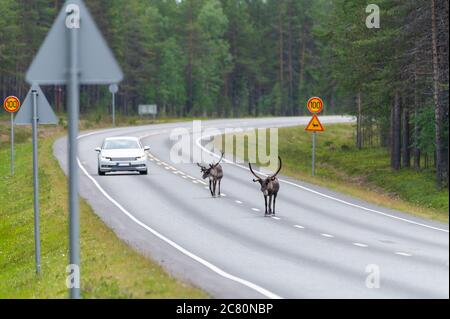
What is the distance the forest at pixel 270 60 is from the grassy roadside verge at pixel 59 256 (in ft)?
54.0

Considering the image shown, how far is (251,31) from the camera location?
12656 centimetres

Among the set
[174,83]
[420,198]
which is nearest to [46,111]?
[420,198]

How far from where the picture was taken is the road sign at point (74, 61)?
915 cm

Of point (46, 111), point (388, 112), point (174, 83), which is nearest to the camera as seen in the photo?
point (46, 111)

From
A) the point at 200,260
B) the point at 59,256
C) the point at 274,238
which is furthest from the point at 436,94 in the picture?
the point at 200,260

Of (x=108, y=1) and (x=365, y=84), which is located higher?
(x=108, y=1)

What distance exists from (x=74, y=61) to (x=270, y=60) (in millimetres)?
121488

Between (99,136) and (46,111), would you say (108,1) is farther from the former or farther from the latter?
(46,111)

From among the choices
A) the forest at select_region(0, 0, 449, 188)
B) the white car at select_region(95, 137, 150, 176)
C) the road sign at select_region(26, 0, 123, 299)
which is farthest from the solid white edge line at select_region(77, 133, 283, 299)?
the forest at select_region(0, 0, 449, 188)

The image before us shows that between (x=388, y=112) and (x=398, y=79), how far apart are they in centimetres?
777

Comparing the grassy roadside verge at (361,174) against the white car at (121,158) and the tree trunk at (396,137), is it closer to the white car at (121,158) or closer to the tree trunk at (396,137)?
the tree trunk at (396,137)

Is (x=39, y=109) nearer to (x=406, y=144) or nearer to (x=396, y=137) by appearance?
(x=396, y=137)

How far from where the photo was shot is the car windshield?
37.0 metres

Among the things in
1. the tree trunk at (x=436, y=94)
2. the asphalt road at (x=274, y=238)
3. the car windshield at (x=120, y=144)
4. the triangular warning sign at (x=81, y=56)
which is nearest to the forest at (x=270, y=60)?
the tree trunk at (x=436, y=94)
